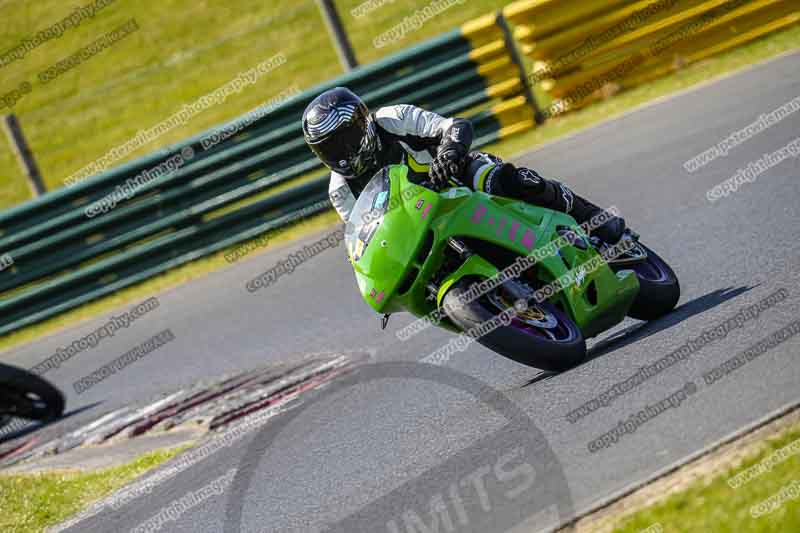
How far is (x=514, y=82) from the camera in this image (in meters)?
13.4

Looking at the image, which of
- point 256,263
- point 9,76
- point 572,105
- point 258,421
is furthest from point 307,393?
point 9,76

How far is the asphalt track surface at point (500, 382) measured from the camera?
16.2ft

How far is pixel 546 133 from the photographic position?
1334cm

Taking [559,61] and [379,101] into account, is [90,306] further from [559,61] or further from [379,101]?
[559,61]

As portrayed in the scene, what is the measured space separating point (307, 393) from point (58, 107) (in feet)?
48.3

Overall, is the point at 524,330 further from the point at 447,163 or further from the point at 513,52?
the point at 513,52

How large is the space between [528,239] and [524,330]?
0.58 m

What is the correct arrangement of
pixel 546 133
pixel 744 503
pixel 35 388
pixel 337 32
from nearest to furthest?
1. pixel 744 503
2. pixel 35 388
3. pixel 546 133
4. pixel 337 32

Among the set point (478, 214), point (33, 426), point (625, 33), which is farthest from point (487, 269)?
point (625, 33)

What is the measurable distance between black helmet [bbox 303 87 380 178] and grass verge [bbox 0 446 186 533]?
Result: 242 cm

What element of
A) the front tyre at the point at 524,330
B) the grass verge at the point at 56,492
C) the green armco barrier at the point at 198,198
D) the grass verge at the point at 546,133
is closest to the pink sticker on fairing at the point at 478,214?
the front tyre at the point at 524,330

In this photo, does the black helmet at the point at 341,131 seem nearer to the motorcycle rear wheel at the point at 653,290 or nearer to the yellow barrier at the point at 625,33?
the motorcycle rear wheel at the point at 653,290

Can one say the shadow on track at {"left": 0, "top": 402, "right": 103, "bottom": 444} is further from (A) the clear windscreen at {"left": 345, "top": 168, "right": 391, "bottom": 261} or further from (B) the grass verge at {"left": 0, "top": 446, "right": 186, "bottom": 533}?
(A) the clear windscreen at {"left": 345, "top": 168, "right": 391, "bottom": 261}

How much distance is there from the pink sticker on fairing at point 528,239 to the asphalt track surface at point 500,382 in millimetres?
653
